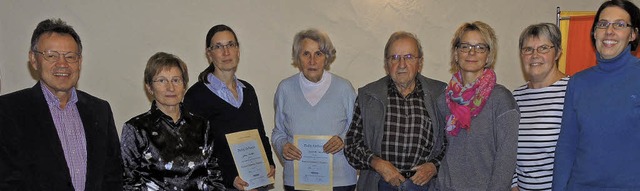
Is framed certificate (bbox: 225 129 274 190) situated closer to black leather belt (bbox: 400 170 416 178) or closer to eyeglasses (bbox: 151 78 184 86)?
eyeglasses (bbox: 151 78 184 86)

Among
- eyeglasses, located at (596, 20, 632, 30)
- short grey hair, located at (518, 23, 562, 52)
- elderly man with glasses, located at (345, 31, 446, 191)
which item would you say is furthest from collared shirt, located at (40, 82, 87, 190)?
eyeglasses, located at (596, 20, 632, 30)

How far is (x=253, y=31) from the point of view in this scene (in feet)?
16.3

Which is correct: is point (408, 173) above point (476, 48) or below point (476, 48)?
below

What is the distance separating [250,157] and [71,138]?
103cm

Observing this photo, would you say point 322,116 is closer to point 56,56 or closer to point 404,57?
point 404,57

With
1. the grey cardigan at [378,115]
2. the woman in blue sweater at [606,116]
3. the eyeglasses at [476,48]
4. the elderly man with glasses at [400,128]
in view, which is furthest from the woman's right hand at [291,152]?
the woman in blue sweater at [606,116]

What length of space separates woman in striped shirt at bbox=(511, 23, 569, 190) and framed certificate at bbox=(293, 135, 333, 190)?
1.10 metres

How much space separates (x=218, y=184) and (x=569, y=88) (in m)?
1.90

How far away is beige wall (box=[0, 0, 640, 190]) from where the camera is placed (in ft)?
14.8

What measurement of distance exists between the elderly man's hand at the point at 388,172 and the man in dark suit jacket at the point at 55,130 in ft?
4.57

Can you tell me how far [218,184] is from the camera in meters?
3.03

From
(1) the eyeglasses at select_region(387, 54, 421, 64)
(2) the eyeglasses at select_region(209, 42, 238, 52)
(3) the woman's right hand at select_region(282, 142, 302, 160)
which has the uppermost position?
(2) the eyeglasses at select_region(209, 42, 238, 52)

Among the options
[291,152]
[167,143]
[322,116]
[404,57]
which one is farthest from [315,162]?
[167,143]

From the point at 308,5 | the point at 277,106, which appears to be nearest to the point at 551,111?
the point at 277,106
